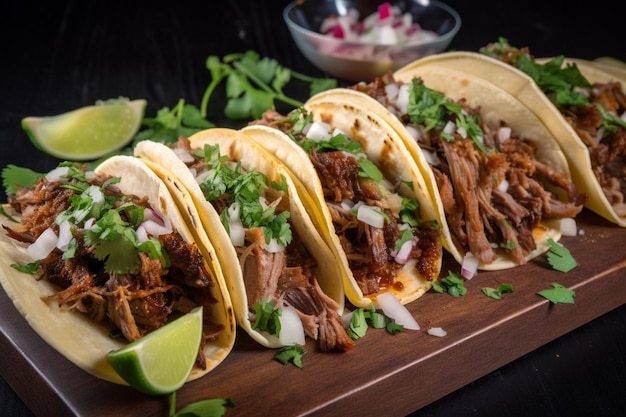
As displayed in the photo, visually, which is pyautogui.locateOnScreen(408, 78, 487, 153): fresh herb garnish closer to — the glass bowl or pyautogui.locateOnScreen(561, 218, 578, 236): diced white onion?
pyautogui.locateOnScreen(561, 218, 578, 236): diced white onion

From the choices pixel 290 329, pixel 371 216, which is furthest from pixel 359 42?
pixel 290 329

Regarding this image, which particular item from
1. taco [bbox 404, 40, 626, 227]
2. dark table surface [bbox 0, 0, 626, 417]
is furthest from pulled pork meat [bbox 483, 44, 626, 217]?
dark table surface [bbox 0, 0, 626, 417]

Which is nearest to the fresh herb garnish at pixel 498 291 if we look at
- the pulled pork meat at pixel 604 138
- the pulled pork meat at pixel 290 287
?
the pulled pork meat at pixel 290 287

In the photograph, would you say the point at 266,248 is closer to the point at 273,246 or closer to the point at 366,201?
the point at 273,246

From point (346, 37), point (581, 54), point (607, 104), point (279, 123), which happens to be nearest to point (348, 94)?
point (279, 123)

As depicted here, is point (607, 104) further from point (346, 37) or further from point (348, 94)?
point (346, 37)

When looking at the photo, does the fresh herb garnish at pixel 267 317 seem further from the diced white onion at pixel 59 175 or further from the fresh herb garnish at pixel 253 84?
the fresh herb garnish at pixel 253 84

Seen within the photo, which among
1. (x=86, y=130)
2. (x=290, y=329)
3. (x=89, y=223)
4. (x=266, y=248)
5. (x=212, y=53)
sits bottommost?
(x=212, y=53)
